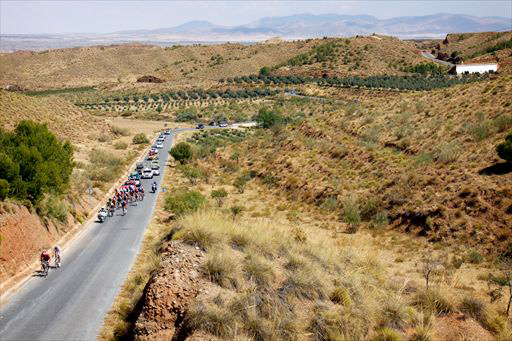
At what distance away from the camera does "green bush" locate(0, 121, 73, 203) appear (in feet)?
Result: 80.0

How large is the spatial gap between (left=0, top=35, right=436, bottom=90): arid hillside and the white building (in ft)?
73.8

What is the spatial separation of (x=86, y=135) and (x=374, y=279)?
63021 millimetres

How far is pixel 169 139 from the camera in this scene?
247 ft

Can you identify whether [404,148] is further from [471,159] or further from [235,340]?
[235,340]

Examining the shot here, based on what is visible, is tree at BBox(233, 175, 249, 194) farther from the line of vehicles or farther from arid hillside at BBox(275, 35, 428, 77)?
arid hillside at BBox(275, 35, 428, 77)

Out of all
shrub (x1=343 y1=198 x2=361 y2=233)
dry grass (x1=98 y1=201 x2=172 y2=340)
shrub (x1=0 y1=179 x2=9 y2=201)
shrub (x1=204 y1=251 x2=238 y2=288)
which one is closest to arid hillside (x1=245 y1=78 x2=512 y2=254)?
shrub (x1=343 y1=198 x2=361 y2=233)

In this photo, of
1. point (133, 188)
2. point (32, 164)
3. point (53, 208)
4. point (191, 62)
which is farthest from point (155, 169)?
point (191, 62)

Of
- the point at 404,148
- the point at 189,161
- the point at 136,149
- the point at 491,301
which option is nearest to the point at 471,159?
the point at 404,148

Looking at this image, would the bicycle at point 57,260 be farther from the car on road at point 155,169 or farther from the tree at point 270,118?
the tree at point 270,118

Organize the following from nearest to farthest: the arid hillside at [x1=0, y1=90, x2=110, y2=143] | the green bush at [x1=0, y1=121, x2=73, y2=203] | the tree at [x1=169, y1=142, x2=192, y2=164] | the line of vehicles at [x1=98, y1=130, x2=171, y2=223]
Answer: the green bush at [x1=0, y1=121, x2=73, y2=203]
the line of vehicles at [x1=98, y1=130, x2=171, y2=223]
the tree at [x1=169, y1=142, x2=192, y2=164]
the arid hillside at [x1=0, y1=90, x2=110, y2=143]

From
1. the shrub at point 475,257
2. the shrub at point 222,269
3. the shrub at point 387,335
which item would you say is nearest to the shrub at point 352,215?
the shrub at point 475,257

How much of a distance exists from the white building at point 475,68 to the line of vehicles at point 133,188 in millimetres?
62315

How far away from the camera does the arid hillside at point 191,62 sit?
129 m

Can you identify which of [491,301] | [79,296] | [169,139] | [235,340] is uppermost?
[235,340]
